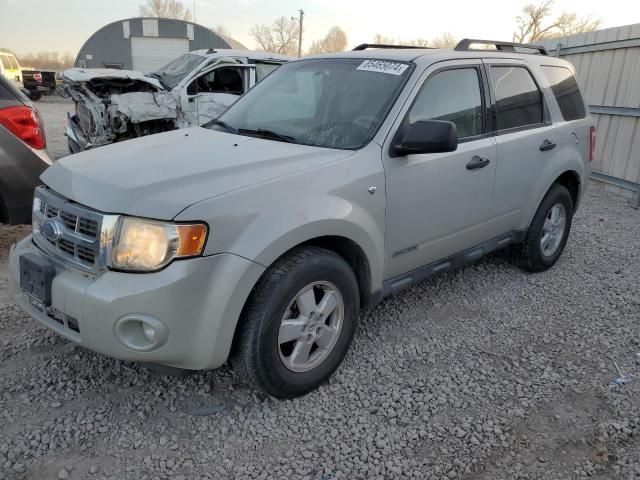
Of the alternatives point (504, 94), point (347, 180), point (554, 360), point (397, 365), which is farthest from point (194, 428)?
point (504, 94)

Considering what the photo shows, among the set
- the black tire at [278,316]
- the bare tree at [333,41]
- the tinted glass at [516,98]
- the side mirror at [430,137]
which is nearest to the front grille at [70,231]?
the black tire at [278,316]

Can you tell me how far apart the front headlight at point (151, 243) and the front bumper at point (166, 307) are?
41 millimetres

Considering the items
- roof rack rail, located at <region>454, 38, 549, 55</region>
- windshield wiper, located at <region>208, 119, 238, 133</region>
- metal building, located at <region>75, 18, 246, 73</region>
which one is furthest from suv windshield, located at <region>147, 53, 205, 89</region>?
metal building, located at <region>75, 18, 246, 73</region>

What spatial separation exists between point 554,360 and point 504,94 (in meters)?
1.92

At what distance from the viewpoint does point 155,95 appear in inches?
337

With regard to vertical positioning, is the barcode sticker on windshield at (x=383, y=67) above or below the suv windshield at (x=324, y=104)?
above

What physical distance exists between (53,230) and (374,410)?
71.6 inches

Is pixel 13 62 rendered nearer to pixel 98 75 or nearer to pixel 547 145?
pixel 98 75

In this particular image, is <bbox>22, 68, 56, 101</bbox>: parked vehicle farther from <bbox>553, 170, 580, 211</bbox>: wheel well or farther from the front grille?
<bbox>553, 170, 580, 211</bbox>: wheel well

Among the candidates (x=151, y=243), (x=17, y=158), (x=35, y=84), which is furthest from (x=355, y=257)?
(x=35, y=84)

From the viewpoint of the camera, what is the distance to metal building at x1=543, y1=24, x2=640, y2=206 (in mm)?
7727

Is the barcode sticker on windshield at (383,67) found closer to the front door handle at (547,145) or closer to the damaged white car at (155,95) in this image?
the front door handle at (547,145)

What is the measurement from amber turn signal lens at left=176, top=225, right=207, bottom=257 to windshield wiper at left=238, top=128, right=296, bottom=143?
1.03m

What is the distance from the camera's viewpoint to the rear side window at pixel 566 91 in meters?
4.39
